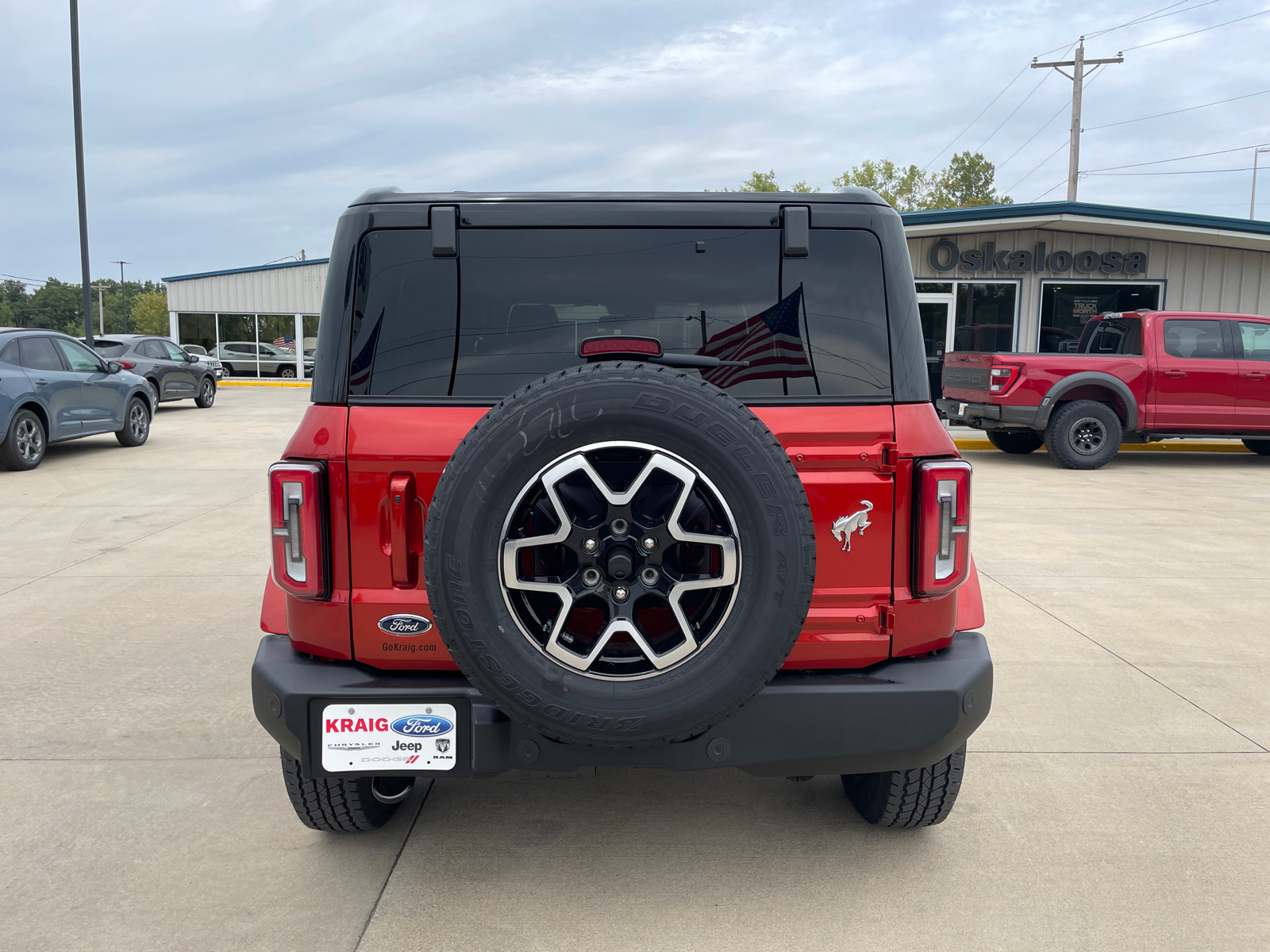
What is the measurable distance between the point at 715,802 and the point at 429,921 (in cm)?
111

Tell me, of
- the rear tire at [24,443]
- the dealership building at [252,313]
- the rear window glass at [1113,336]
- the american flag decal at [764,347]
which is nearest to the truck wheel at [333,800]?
the american flag decal at [764,347]

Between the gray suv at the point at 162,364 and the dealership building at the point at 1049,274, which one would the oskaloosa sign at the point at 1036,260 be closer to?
the dealership building at the point at 1049,274

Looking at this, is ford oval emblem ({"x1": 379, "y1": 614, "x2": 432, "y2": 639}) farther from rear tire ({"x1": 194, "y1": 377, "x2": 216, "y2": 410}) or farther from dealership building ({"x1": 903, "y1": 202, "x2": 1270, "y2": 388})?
rear tire ({"x1": 194, "y1": 377, "x2": 216, "y2": 410})

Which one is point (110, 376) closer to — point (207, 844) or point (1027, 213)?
point (207, 844)

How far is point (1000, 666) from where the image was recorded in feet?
15.6

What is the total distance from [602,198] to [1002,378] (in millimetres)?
10462

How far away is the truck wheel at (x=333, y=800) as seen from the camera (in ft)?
9.59

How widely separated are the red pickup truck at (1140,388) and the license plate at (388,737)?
10.9 m

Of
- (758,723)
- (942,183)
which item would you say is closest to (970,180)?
(942,183)

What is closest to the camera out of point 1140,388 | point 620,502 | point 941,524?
point 620,502

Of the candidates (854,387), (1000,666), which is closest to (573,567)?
(854,387)

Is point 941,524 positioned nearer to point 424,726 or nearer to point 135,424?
point 424,726

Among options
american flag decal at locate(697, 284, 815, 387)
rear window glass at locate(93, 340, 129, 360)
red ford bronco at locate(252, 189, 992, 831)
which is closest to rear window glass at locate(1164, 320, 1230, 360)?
red ford bronco at locate(252, 189, 992, 831)

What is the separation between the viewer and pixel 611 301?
2.67 m
